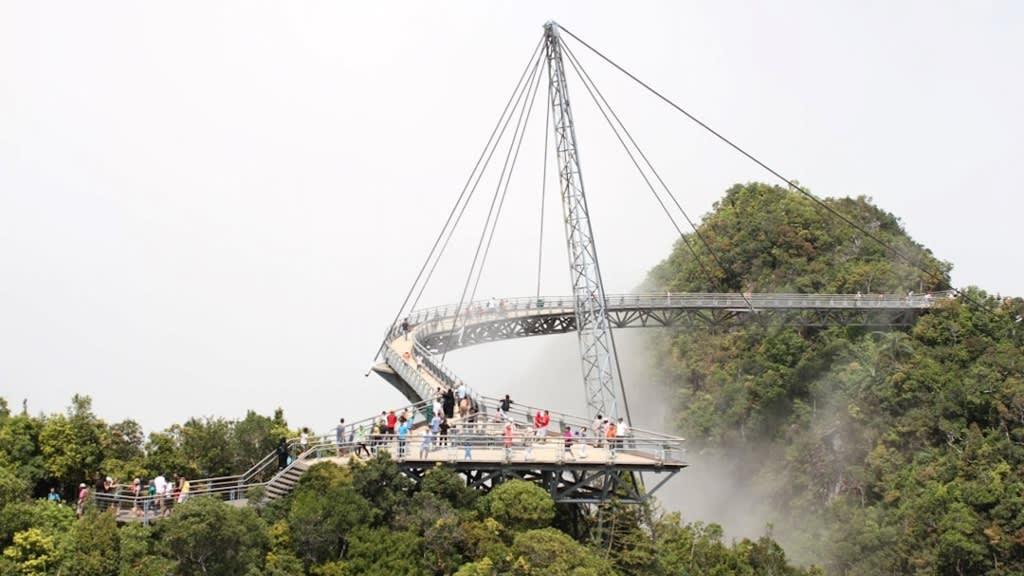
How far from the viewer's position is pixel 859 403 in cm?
6850

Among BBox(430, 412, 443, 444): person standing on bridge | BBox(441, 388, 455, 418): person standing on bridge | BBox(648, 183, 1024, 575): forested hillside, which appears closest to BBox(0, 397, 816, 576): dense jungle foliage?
BBox(430, 412, 443, 444): person standing on bridge

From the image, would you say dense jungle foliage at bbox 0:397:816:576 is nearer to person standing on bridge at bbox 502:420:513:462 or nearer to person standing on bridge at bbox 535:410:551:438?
person standing on bridge at bbox 502:420:513:462

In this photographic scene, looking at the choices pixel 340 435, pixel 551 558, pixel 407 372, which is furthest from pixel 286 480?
pixel 407 372

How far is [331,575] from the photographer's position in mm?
30906

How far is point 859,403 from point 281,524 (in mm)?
46610

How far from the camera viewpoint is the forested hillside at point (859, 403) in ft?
180

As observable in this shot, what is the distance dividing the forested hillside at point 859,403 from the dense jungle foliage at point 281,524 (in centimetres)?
2239

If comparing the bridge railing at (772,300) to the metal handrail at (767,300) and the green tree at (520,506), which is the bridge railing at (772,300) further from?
the green tree at (520,506)

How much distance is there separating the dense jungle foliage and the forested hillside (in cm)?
2239

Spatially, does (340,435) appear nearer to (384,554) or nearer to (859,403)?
(384,554)

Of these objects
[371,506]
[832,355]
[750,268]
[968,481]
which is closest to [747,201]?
[750,268]

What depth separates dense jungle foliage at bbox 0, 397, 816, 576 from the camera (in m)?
30.1

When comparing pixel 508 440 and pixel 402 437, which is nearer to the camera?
pixel 402 437

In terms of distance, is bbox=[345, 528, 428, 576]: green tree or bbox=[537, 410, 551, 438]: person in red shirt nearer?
bbox=[345, 528, 428, 576]: green tree
